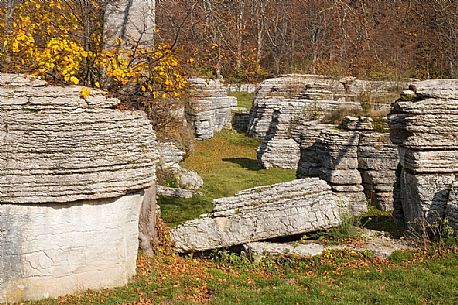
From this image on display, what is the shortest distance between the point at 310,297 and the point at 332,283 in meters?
0.70

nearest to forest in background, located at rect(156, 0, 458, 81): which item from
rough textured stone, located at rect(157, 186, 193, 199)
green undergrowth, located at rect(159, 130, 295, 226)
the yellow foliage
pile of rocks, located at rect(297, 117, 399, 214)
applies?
green undergrowth, located at rect(159, 130, 295, 226)

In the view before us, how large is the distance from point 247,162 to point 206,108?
4.96 metres

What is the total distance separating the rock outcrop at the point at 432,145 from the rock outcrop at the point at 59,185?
181 inches

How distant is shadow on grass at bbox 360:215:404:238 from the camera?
378 inches

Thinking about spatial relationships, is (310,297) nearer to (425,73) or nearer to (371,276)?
(371,276)

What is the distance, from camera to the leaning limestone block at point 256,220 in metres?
8.50

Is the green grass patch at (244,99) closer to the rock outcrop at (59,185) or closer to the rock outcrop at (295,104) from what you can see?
→ the rock outcrop at (295,104)

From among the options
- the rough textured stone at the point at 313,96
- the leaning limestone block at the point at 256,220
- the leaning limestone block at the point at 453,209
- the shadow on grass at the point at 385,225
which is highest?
the rough textured stone at the point at 313,96

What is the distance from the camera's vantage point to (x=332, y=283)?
23.4 feet

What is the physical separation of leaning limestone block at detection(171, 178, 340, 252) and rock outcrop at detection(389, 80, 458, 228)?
4.76ft

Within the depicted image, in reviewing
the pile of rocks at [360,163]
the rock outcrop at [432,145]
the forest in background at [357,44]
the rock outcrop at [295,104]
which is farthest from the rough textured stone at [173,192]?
the forest in background at [357,44]

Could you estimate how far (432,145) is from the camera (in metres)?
8.62

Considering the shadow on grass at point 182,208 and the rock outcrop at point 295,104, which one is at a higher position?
the rock outcrop at point 295,104

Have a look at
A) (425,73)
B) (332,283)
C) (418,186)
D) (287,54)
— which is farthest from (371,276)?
(287,54)
